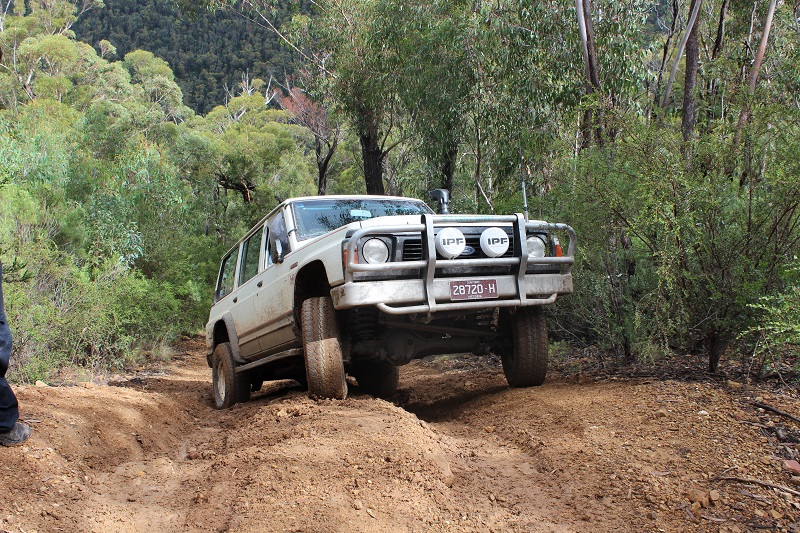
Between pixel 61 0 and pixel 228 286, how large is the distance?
43633 millimetres

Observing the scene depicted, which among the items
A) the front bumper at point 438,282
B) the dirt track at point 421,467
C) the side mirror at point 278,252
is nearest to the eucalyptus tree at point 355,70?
the side mirror at point 278,252

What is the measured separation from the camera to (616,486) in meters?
3.52

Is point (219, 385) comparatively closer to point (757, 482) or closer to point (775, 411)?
point (775, 411)

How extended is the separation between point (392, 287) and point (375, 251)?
29 cm

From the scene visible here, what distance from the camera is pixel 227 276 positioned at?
27.3ft

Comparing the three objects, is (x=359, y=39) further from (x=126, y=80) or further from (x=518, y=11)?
(x=126, y=80)

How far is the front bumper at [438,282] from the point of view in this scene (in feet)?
15.9

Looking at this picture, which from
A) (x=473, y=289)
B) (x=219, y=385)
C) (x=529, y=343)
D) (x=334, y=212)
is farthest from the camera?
(x=219, y=385)

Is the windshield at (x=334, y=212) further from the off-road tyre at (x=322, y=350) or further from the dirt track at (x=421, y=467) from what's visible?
the dirt track at (x=421, y=467)

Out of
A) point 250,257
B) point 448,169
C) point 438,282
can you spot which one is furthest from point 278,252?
point 448,169

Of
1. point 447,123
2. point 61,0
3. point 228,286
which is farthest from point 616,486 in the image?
point 61,0

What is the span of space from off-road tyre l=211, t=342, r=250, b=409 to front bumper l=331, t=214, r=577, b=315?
9.33ft

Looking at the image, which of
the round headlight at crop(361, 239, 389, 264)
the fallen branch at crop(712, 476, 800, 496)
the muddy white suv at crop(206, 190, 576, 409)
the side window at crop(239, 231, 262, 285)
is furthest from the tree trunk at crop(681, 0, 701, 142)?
the fallen branch at crop(712, 476, 800, 496)

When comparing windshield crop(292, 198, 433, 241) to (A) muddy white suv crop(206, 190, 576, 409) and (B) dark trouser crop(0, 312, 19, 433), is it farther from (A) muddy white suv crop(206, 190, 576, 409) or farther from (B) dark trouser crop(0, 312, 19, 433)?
(B) dark trouser crop(0, 312, 19, 433)
